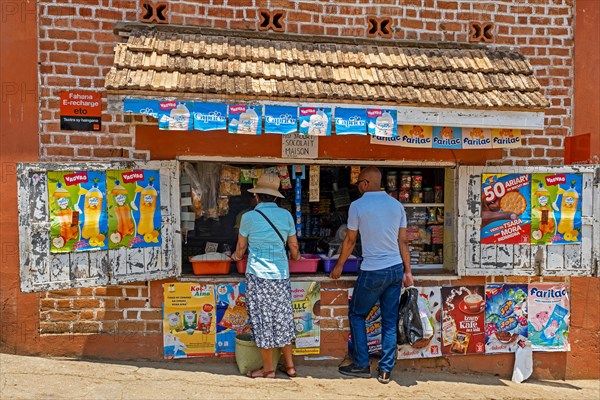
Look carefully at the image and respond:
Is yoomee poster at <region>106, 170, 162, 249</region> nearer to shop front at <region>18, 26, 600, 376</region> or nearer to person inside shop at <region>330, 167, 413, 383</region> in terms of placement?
shop front at <region>18, 26, 600, 376</region>

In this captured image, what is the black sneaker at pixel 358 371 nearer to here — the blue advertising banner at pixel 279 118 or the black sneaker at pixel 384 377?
the black sneaker at pixel 384 377

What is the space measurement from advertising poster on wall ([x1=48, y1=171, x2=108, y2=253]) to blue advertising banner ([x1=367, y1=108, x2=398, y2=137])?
2500mm

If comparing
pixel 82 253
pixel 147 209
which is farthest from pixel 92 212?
pixel 147 209

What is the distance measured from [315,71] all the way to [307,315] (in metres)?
2.45

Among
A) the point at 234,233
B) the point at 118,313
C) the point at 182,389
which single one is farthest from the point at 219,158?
the point at 182,389

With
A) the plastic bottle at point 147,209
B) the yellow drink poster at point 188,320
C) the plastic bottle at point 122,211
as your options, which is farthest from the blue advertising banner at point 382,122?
the plastic bottle at point 122,211

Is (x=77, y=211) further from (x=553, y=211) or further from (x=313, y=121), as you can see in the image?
(x=553, y=211)

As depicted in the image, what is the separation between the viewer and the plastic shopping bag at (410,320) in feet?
18.8

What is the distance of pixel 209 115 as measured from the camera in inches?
198

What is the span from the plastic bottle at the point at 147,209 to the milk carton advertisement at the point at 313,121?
5.19 ft

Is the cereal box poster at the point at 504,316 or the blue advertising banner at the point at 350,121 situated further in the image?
the cereal box poster at the point at 504,316

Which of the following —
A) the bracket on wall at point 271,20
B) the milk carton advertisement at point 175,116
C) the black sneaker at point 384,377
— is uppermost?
the bracket on wall at point 271,20

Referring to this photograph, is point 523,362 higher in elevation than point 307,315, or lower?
lower

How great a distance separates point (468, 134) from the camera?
569 centimetres
